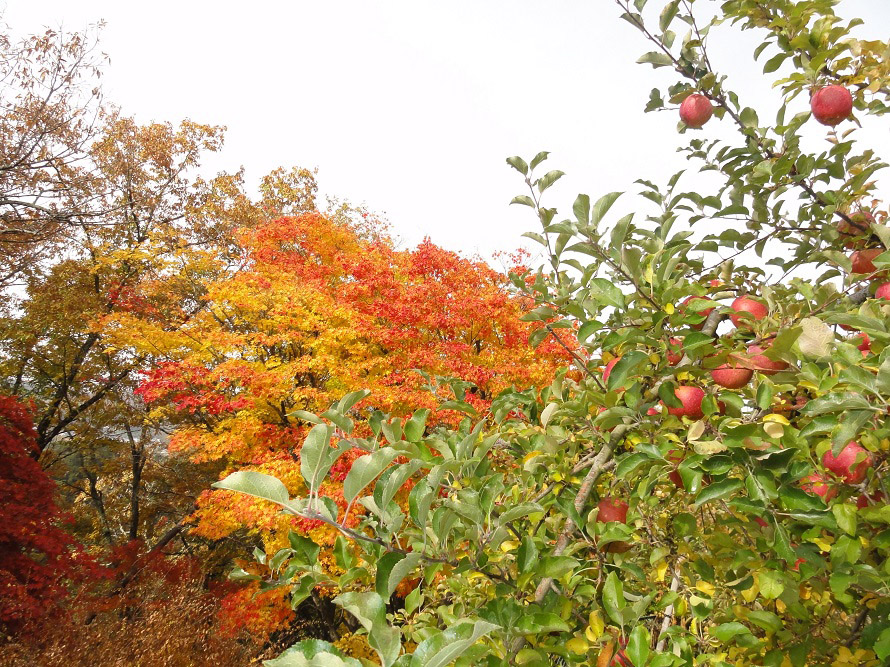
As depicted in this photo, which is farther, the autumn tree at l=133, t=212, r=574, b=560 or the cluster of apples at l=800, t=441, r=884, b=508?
the autumn tree at l=133, t=212, r=574, b=560

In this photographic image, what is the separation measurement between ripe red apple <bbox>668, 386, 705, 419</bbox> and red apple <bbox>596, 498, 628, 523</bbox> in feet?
1.03

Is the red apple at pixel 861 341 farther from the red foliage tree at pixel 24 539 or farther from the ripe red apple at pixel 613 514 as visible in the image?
the red foliage tree at pixel 24 539

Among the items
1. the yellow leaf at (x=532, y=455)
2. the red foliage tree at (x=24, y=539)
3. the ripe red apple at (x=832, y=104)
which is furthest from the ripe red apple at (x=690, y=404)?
the red foliage tree at (x=24, y=539)

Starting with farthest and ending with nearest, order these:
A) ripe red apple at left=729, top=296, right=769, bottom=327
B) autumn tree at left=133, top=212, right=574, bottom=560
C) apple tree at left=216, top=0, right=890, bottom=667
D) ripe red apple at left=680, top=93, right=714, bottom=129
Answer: autumn tree at left=133, top=212, right=574, bottom=560, ripe red apple at left=680, top=93, right=714, bottom=129, ripe red apple at left=729, top=296, right=769, bottom=327, apple tree at left=216, top=0, right=890, bottom=667

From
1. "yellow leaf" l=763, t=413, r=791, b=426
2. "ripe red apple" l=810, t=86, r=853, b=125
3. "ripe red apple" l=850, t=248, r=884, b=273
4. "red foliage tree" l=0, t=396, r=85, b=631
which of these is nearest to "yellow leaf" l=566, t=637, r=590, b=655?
"yellow leaf" l=763, t=413, r=791, b=426

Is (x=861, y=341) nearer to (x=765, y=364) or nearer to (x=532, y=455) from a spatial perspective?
(x=765, y=364)

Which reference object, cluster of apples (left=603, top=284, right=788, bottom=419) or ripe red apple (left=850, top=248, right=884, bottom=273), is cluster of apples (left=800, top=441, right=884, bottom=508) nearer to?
cluster of apples (left=603, top=284, right=788, bottom=419)

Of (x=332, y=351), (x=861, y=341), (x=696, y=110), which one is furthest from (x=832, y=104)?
(x=332, y=351)

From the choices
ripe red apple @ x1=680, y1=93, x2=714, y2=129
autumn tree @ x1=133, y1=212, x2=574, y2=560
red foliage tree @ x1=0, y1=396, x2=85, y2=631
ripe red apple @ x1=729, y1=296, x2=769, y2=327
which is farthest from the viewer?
autumn tree @ x1=133, y1=212, x2=574, y2=560

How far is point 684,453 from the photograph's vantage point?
1.11 metres

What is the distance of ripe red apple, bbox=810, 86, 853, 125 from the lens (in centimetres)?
142

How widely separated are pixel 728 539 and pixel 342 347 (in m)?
6.36

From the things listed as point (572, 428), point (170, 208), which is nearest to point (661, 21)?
point (572, 428)

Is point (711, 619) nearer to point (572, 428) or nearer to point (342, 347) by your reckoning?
point (572, 428)
